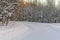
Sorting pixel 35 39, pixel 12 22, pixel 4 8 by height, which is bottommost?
pixel 35 39

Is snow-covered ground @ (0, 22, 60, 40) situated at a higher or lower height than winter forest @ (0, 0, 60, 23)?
lower

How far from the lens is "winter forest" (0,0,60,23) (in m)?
1.17

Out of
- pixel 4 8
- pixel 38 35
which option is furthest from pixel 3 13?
pixel 38 35

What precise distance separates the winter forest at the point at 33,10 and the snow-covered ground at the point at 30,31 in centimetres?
5

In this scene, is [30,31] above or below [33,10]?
below

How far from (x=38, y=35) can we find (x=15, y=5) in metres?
0.36

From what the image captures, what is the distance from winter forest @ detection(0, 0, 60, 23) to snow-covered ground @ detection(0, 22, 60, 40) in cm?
5

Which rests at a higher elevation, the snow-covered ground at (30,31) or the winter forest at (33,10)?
the winter forest at (33,10)

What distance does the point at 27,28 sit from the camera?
3.76ft

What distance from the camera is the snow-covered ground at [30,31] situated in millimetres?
1073

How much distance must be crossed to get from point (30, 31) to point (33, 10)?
203mm

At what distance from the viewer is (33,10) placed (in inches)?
46.6

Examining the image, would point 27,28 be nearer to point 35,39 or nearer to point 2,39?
point 35,39

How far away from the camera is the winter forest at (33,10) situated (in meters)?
1.17
